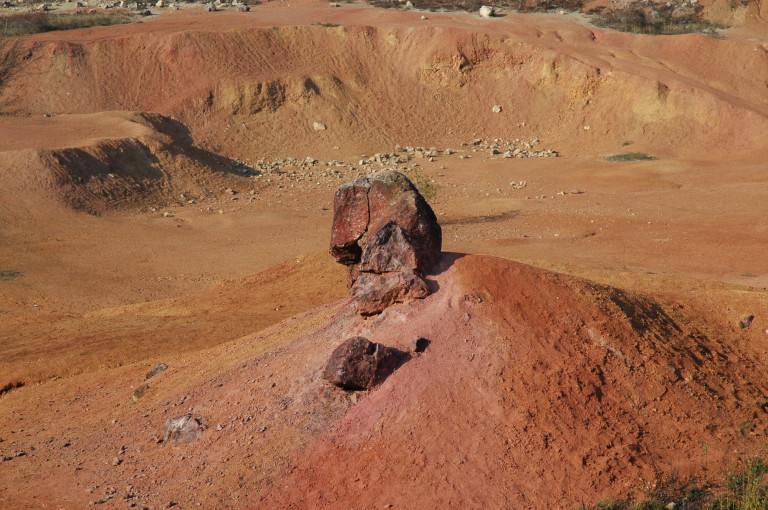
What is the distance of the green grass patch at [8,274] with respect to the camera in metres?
17.5

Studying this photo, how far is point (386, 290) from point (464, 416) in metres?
1.69

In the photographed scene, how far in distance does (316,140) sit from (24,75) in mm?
12325

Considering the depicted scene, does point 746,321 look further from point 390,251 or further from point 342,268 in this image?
point 342,268

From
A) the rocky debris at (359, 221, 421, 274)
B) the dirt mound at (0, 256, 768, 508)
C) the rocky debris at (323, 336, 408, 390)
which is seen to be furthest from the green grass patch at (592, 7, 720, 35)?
the rocky debris at (323, 336, 408, 390)

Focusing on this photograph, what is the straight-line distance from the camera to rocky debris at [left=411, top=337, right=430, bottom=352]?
7.56m

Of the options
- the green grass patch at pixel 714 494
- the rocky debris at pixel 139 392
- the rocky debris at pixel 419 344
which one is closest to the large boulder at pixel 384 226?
the rocky debris at pixel 419 344

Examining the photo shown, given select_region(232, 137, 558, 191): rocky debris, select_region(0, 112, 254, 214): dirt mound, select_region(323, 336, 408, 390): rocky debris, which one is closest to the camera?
select_region(323, 336, 408, 390): rocky debris

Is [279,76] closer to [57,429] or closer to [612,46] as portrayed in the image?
[612,46]

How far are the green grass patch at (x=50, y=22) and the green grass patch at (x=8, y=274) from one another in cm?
2106

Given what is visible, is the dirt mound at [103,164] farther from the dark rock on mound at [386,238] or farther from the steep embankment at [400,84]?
the dark rock on mound at [386,238]

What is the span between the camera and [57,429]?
924 centimetres

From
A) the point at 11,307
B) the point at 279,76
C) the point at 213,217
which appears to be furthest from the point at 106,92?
the point at 11,307

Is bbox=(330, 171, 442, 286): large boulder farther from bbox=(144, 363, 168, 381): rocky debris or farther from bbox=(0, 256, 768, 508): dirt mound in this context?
bbox=(144, 363, 168, 381): rocky debris

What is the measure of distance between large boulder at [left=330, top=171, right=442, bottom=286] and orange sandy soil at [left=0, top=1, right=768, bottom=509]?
398mm
